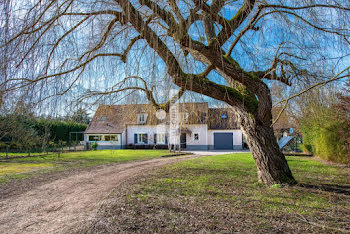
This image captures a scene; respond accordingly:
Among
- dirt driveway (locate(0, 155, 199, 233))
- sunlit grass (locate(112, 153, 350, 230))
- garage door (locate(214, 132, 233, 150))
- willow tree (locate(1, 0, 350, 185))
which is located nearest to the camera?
willow tree (locate(1, 0, 350, 185))

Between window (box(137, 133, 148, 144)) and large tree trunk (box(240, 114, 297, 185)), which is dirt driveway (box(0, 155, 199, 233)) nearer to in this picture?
large tree trunk (box(240, 114, 297, 185))

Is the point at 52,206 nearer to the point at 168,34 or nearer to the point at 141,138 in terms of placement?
the point at 168,34

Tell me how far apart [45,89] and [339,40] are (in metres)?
4.42

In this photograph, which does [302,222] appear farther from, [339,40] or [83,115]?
[83,115]

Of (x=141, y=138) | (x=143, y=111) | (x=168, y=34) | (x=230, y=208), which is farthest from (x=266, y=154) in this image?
(x=141, y=138)

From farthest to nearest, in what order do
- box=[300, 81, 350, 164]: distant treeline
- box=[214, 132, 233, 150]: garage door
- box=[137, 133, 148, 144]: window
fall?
box=[137, 133, 148, 144]: window, box=[214, 132, 233, 150]: garage door, box=[300, 81, 350, 164]: distant treeline

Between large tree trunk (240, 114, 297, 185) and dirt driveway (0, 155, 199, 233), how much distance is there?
3.39 m

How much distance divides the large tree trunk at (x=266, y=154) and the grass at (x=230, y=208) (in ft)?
0.83

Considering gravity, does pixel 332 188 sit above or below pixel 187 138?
below

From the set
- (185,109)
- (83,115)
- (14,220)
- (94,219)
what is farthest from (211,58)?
(14,220)

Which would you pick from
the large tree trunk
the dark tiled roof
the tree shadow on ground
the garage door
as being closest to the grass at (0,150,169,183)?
the dark tiled roof

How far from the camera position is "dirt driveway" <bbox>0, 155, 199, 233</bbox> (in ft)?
11.2

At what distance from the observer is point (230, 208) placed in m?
3.96

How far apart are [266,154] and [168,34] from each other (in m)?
3.47
